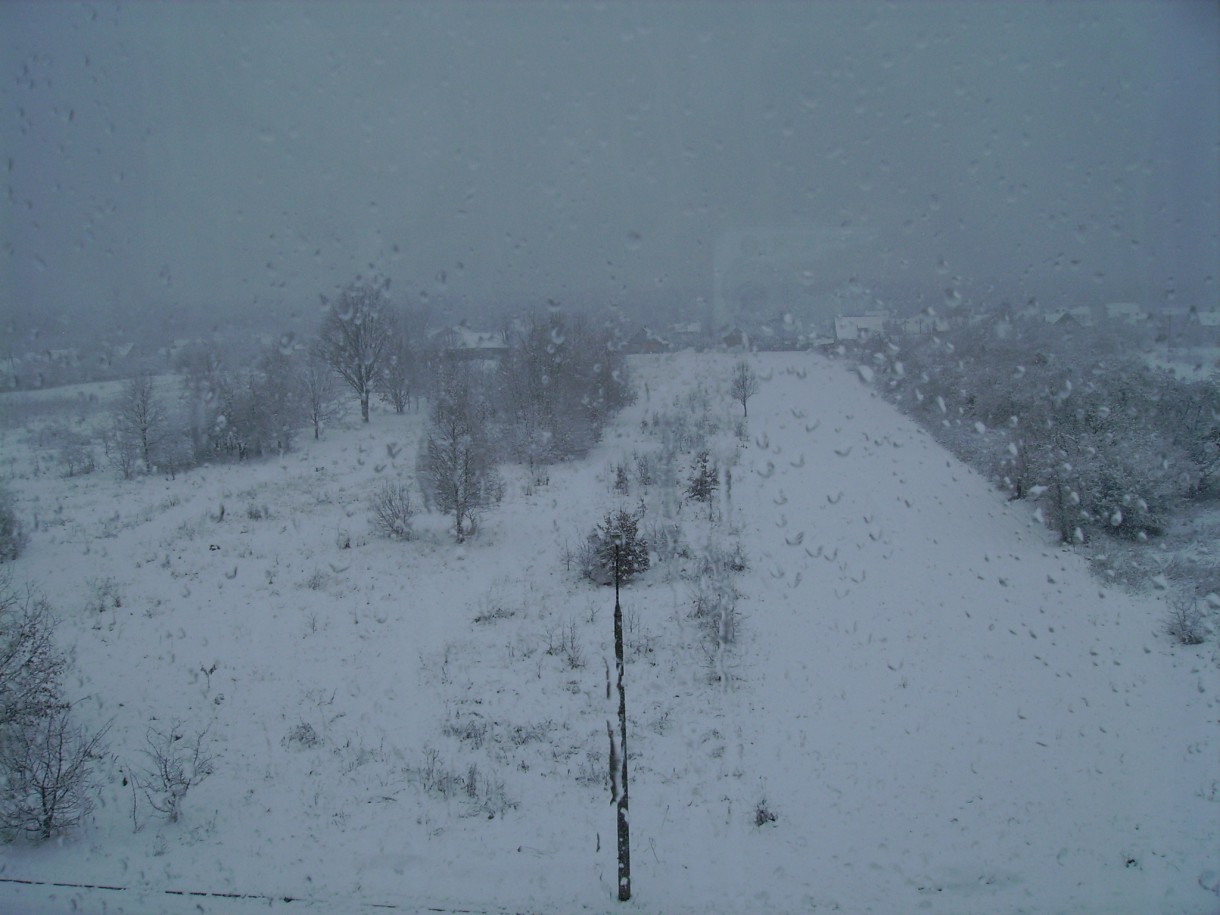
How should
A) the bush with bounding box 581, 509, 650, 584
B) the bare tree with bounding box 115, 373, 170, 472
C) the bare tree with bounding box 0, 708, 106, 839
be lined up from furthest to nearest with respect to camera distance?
the bare tree with bounding box 115, 373, 170, 472 < the bush with bounding box 581, 509, 650, 584 < the bare tree with bounding box 0, 708, 106, 839

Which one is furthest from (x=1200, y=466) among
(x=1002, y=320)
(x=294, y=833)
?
(x=294, y=833)

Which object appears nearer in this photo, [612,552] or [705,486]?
[612,552]

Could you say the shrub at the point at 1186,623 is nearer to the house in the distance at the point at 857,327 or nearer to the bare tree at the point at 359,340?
the house in the distance at the point at 857,327

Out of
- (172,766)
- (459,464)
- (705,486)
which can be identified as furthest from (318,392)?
(172,766)

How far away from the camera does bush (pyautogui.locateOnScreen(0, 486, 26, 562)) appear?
13.3 metres

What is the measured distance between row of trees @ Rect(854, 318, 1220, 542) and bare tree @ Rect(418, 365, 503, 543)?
12.3 metres

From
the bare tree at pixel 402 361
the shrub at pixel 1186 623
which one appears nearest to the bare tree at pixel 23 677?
the shrub at pixel 1186 623

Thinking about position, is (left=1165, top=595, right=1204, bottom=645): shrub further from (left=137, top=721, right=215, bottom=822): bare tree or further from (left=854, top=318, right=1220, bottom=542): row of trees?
(left=137, top=721, right=215, bottom=822): bare tree

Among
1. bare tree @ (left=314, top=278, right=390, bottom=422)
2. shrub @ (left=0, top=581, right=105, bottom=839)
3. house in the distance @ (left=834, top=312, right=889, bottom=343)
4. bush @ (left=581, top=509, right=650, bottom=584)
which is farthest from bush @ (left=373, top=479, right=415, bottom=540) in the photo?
house in the distance @ (left=834, top=312, right=889, bottom=343)

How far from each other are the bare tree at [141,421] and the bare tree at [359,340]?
6447mm

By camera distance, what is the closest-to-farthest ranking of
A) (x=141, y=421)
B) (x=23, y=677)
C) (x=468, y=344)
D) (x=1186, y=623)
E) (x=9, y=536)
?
(x=23, y=677) < (x=1186, y=623) < (x=9, y=536) < (x=141, y=421) < (x=468, y=344)

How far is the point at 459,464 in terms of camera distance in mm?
15695

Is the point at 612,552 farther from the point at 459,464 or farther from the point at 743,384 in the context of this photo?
the point at 743,384

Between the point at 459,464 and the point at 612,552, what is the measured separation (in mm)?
5055
